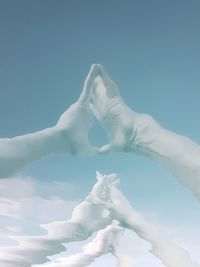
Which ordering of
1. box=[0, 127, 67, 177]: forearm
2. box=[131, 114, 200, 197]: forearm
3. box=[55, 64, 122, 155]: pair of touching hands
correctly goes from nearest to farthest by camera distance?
box=[0, 127, 67, 177]: forearm → box=[131, 114, 200, 197]: forearm → box=[55, 64, 122, 155]: pair of touching hands

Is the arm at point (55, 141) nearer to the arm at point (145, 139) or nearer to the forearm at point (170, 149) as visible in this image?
the arm at point (145, 139)

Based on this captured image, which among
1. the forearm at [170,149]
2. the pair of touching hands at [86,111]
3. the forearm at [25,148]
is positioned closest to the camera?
the forearm at [25,148]

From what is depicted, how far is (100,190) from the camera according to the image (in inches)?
101

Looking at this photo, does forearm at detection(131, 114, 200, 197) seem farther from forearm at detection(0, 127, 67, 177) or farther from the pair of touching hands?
forearm at detection(0, 127, 67, 177)

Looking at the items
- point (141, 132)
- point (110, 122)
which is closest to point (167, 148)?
point (141, 132)

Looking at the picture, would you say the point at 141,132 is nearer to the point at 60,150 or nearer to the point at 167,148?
the point at 167,148

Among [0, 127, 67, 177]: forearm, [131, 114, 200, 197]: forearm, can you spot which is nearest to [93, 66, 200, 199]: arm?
[131, 114, 200, 197]: forearm

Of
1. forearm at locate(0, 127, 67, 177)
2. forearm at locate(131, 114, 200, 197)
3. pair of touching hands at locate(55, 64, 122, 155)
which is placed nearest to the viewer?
forearm at locate(0, 127, 67, 177)

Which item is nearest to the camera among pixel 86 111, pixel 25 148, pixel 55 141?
pixel 25 148

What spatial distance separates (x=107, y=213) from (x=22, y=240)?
50cm

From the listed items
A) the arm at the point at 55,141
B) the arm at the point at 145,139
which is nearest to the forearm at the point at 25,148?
the arm at the point at 55,141

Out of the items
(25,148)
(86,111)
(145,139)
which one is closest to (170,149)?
(145,139)

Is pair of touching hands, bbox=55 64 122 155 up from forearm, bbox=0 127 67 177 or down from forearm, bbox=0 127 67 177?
up

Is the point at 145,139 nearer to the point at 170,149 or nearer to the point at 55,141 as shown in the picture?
the point at 170,149
